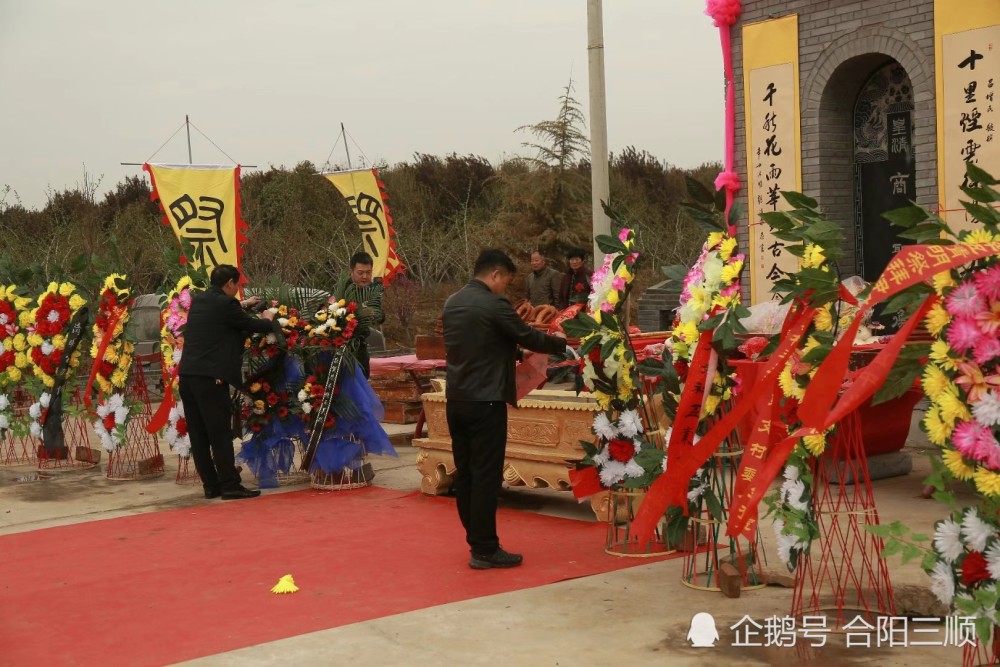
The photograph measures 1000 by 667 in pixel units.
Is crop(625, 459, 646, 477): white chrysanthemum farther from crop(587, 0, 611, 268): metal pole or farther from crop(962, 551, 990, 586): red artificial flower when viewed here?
crop(587, 0, 611, 268): metal pole

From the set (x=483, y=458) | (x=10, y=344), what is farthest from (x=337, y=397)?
(x=10, y=344)

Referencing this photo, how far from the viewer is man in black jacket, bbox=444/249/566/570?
6469mm

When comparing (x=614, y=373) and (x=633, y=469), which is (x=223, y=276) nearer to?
(x=614, y=373)

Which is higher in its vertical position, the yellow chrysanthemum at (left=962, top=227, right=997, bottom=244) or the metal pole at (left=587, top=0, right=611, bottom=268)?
the metal pole at (left=587, top=0, right=611, bottom=268)

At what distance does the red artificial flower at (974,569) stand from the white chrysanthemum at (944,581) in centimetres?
4

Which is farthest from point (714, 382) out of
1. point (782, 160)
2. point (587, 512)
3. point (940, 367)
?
point (782, 160)

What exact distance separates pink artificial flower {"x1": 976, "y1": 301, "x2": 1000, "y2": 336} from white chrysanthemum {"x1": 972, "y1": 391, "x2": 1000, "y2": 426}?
8.0 inches

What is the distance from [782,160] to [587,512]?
5.09 meters

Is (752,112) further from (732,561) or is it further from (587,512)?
Answer: (732,561)

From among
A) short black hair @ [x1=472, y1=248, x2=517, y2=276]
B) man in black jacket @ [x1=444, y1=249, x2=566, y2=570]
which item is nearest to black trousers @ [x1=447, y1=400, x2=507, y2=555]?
man in black jacket @ [x1=444, y1=249, x2=566, y2=570]

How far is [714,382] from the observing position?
582cm

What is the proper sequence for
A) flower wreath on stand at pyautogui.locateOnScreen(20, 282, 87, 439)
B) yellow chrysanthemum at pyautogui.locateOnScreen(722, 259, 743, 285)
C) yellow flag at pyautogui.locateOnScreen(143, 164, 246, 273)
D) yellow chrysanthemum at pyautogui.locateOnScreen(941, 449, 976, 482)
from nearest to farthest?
yellow chrysanthemum at pyautogui.locateOnScreen(941, 449, 976, 482) < yellow chrysanthemum at pyautogui.locateOnScreen(722, 259, 743, 285) < yellow flag at pyautogui.locateOnScreen(143, 164, 246, 273) < flower wreath on stand at pyautogui.locateOnScreen(20, 282, 87, 439)

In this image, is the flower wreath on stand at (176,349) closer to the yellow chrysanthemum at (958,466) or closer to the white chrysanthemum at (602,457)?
the white chrysanthemum at (602,457)

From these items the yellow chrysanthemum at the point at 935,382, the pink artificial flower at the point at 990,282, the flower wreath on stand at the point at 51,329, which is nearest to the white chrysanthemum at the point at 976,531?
the yellow chrysanthemum at the point at 935,382
